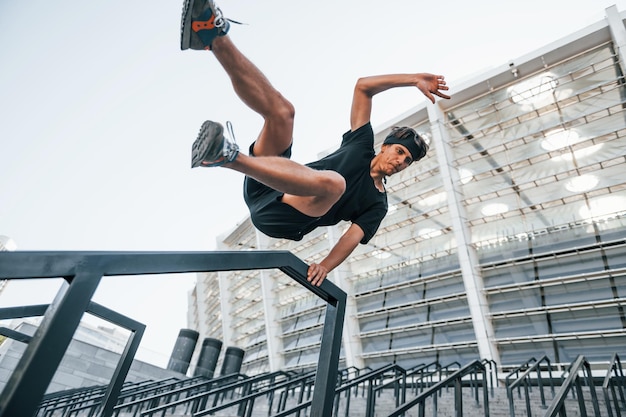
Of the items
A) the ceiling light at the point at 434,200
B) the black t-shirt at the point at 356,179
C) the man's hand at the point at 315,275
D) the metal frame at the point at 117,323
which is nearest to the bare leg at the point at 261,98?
the black t-shirt at the point at 356,179

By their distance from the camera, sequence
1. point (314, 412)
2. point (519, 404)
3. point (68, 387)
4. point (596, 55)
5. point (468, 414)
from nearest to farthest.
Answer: point (314, 412), point (468, 414), point (519, 404), point (68, 387), point (596, 55)

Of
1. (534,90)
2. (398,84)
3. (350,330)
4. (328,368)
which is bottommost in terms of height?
(328,368)

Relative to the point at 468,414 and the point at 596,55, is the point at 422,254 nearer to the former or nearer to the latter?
the point at 596,55

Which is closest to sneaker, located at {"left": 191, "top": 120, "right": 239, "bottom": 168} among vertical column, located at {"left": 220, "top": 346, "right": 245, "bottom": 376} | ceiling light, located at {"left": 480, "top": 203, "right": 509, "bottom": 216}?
ceiling light, located at {"left": 480, "top": 203, "right": 509, "bottom": 216}

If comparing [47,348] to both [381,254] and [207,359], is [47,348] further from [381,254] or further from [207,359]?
[381,254]

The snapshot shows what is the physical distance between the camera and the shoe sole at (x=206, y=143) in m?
1.29

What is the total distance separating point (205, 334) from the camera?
32875 mm

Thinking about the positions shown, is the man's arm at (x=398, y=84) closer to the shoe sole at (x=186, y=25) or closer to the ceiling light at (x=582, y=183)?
the shoe sole at (x=186, y=25)

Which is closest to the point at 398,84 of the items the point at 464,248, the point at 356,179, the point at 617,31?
the point at 356,179

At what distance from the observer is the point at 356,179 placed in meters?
2.19

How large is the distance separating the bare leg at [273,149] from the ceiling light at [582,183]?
592 inches

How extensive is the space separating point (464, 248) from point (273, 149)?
14.1 meters

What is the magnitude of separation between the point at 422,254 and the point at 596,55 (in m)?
10.1

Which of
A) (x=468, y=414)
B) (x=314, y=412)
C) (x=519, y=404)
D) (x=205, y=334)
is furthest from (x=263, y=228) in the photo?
(x=205, y=334)
